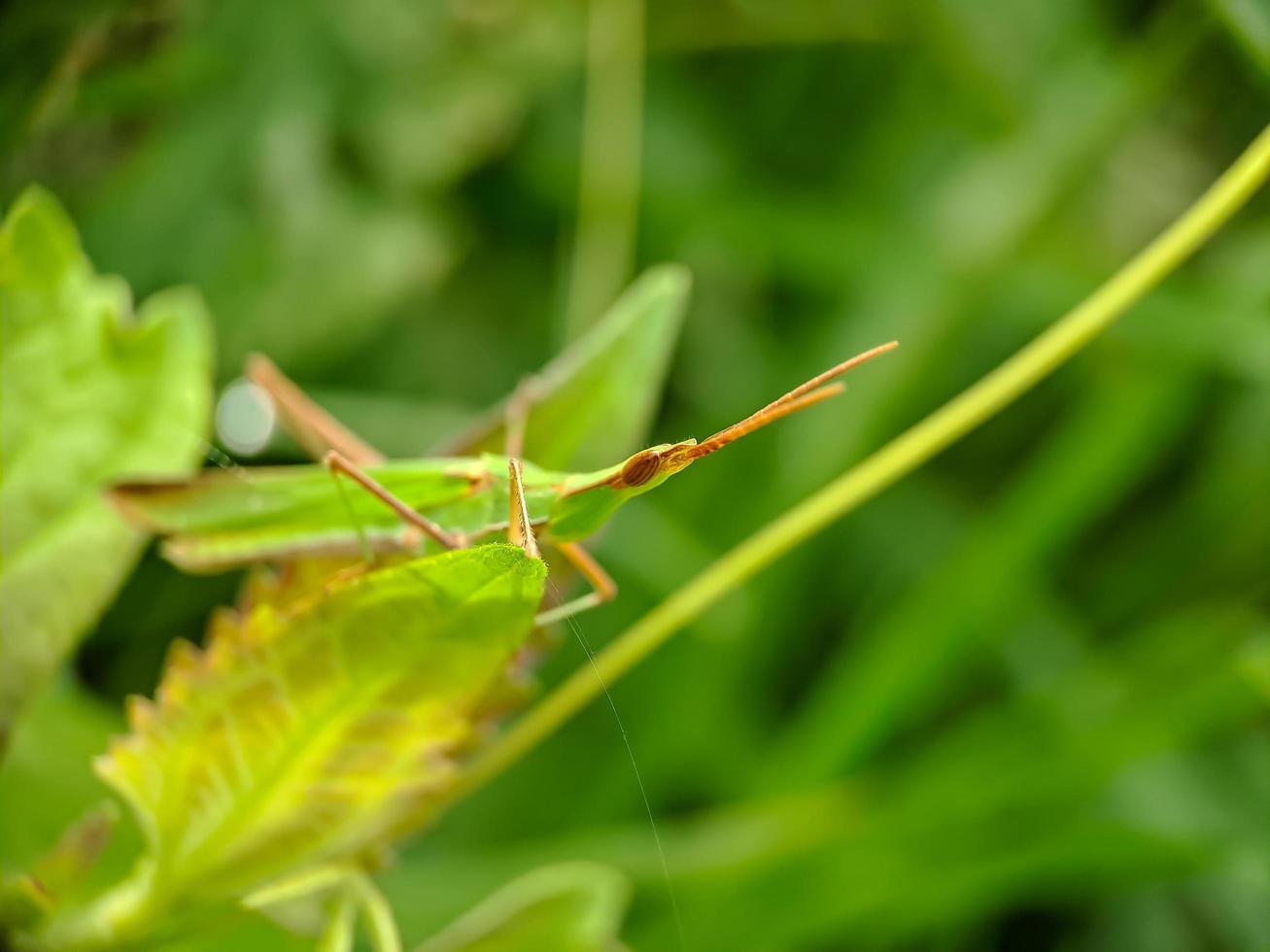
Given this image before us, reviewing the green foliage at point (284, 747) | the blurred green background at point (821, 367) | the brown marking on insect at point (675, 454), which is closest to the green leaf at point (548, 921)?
the green foliage at point (284, 747)

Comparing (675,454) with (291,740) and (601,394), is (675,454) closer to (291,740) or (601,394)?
(601,394)

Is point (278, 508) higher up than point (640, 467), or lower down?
higher up

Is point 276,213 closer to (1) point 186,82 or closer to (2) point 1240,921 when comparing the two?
(1) point 186,82

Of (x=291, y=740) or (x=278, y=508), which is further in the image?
(x=278, y=508)

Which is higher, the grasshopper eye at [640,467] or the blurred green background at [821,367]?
the blurred green background at [821,367]

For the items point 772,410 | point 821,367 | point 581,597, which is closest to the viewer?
point 772,410

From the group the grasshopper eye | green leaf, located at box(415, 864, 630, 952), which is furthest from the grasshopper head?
green leaf, located at box(415, 864, 630, 952)

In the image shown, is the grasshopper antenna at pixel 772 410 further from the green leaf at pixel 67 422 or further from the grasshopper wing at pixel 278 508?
the green leaf at pixel 67 422

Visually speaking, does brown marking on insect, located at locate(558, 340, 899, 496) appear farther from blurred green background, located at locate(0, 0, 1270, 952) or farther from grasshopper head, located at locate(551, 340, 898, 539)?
blurred green background, located at locate(0, 0, 1270, 952)

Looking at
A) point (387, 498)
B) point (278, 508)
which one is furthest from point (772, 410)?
point (278, 508)
